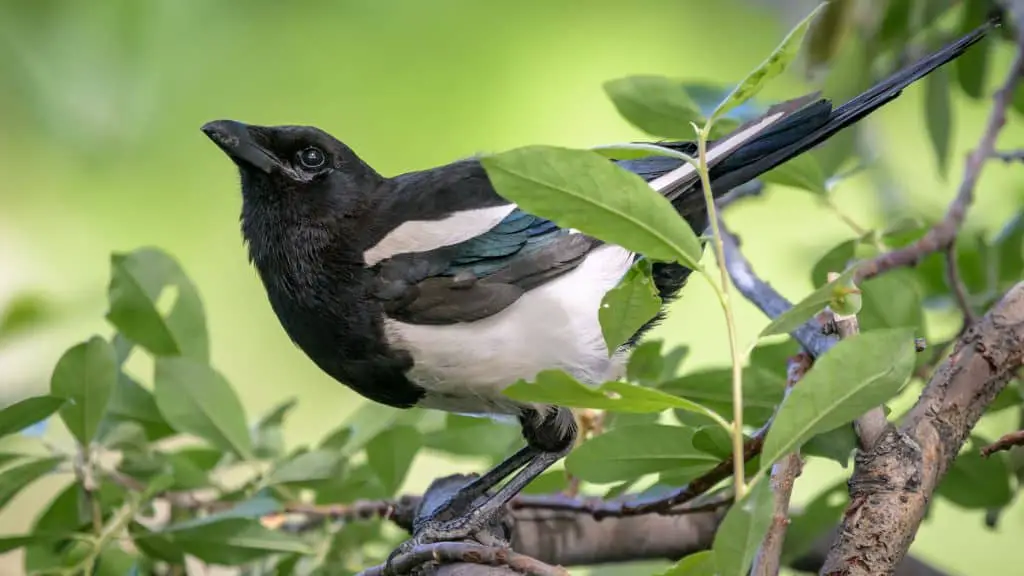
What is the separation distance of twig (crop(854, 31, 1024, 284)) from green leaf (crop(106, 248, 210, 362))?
0.63 m

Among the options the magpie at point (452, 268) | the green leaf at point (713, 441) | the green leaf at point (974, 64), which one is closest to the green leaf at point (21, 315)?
the magpie at point (452, 268)

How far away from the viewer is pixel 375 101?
2570 mm

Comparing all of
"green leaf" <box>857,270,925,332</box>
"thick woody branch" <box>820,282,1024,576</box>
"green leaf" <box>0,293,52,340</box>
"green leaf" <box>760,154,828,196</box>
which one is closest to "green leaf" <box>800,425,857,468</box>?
"thick woody branch" <box>820,282,1024,576</box>

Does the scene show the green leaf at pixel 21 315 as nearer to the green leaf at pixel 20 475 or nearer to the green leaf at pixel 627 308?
the green leaf at pixel 20 475

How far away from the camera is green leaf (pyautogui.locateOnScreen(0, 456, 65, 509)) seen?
101cm

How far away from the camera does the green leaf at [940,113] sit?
1308 mm

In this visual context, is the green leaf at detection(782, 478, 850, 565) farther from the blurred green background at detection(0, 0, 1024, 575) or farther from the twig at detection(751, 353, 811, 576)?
the blurred green background at detection(0, 0, 1024, 575)

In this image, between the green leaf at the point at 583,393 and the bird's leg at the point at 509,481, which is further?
the bird's leg at the point at 509,481

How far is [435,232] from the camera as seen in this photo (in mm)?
1029

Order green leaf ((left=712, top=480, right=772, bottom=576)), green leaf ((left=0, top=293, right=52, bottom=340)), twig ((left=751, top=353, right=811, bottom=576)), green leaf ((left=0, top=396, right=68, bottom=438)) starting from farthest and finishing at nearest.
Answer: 1. green leaf ((left=0, top=293, right=52, bottom=340))
2. green leaf ((left=0, top=396, right=68, bottom=438))
3. twig ((left=751, top=353, right=811, bottom=576))
4. green leaf ((left=712, top=480, right=772, bottom=576))

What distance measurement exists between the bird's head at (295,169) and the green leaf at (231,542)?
0.94 feet

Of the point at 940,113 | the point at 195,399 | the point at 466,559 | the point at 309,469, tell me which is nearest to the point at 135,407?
the point at 195,399

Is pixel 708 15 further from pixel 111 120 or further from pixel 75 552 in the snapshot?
pixel 75 552

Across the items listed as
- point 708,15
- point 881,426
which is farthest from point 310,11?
point 881,426
